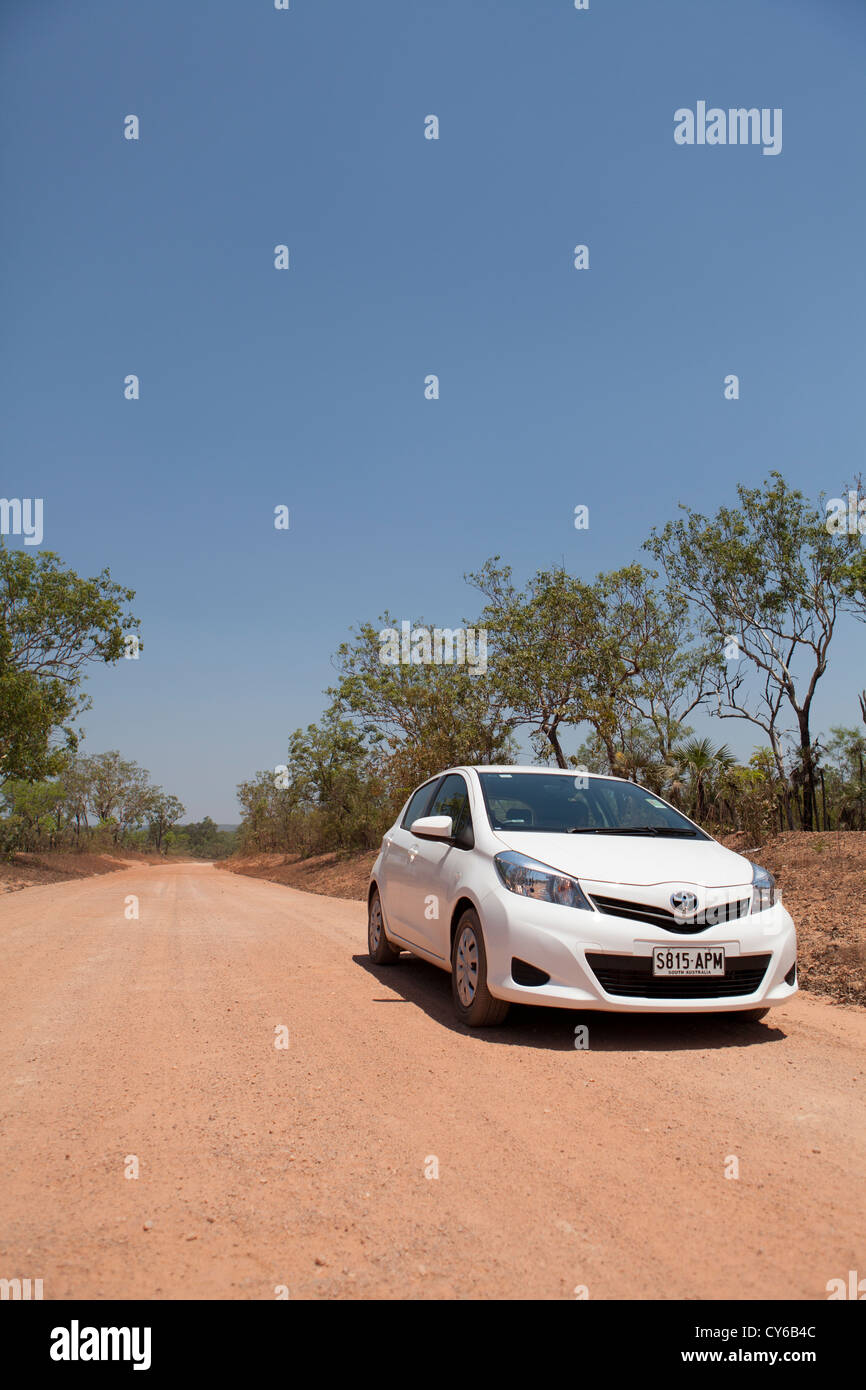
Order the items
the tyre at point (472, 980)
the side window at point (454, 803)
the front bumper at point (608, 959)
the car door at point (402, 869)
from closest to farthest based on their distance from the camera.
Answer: the front bumper at point (608, 959)
the tyre at point (472, 980)
the side window at point (454, 803)
the car door at point (402, 869)

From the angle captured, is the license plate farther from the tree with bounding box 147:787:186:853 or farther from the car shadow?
the tree with bounding box 147:787:186:853

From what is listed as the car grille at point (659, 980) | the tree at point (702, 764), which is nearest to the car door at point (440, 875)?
the car grille at point (659, 980)

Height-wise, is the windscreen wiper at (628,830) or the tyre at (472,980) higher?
the windscreen wiper at (628,830)

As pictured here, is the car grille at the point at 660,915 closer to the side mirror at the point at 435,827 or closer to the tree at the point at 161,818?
the side mirror at the point at 435,827

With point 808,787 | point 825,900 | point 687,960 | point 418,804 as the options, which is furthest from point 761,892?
point 808,787

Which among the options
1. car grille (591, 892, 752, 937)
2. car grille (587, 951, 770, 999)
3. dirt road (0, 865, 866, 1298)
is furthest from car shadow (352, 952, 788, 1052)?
car grille (591, 892, 752, 937)

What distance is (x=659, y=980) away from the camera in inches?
201

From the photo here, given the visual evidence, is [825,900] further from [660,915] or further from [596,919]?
[596,919]

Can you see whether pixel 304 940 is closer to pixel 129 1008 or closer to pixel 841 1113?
pixel 129 1008

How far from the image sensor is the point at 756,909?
17.9 feet

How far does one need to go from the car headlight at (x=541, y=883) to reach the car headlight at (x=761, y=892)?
1.08 m

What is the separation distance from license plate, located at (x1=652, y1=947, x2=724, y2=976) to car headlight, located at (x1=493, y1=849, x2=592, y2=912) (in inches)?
18.1

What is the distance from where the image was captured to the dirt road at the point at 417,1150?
104 inches
